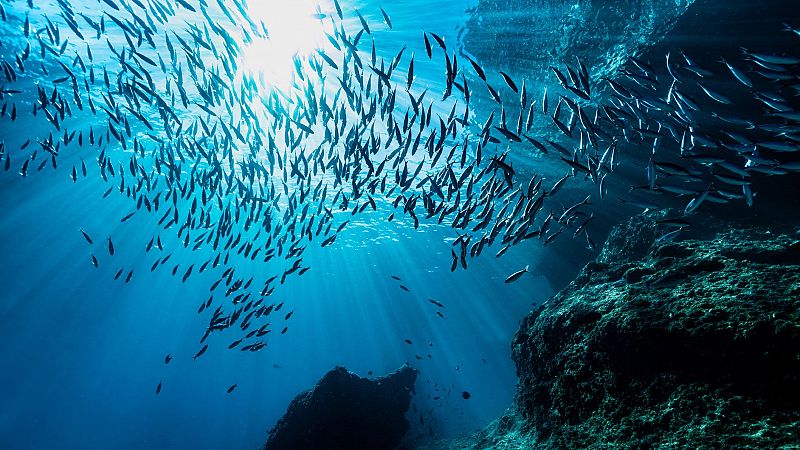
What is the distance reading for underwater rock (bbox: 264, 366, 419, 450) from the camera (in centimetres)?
1074

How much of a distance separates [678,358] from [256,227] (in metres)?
33.0

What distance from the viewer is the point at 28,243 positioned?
116ft

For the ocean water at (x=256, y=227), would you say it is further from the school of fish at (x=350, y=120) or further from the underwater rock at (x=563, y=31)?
the school of fish at (x=350, y=120)

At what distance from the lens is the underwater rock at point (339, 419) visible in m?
10.7

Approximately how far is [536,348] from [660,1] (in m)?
11.0

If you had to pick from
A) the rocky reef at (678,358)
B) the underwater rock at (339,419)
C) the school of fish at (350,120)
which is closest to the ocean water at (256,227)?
the school of fish at (350,120)

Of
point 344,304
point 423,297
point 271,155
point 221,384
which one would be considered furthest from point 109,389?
point 271,155

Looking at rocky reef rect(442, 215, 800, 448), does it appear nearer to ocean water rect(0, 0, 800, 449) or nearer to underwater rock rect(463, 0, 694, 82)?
ocean water rect(0, 0, 800, 449)

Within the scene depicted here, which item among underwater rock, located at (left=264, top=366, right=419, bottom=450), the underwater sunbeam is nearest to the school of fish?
the underwater sunbeam

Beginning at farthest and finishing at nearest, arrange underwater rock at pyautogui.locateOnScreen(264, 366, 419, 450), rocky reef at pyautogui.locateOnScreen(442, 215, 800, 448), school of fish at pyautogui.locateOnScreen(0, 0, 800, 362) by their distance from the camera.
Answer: underwater rock at pyautogui.locateOnScreen(264, 366, 419, 450) < school of fish at pyautogui.locateOnScreen(0, 0, 800, 362) < rocky reef at pyautogui.locateOnScreen(442, 215, 800, 448)

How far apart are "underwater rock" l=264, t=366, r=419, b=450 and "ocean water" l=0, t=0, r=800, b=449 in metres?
4.15

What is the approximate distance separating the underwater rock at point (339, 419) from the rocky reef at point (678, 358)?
5761mm

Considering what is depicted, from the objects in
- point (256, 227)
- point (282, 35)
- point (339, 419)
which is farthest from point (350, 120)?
point (256, 227)

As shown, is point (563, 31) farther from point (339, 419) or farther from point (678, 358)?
point (339, 419)
